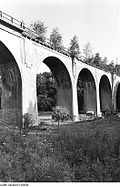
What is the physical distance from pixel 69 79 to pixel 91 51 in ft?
132

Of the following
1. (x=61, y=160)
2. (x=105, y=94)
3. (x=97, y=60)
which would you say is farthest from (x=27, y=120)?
(x=97, y=60)

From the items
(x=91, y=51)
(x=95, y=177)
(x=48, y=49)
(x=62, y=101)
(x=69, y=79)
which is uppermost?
(x=91, y=51)

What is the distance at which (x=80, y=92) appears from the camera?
4634 centimetres

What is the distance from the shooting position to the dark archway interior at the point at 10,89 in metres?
17.3

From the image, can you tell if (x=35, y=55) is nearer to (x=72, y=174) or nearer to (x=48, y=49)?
(x=48, y=49)

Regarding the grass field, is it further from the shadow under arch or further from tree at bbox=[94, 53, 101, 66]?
tree at bbox=[94, 53, 101, 66]

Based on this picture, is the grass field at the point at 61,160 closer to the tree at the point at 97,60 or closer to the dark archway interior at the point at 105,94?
the dark archway interior at the point at 105,94

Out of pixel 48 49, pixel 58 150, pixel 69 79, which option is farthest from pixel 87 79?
pixel 58 150

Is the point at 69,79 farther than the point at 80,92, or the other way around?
the point at 80,92

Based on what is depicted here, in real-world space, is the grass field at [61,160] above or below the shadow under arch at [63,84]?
below

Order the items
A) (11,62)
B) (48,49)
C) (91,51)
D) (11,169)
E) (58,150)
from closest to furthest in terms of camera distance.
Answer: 1. (11,169)
2. (58,150)
3. (11,62)
4. (48,49)
5. (91,51)

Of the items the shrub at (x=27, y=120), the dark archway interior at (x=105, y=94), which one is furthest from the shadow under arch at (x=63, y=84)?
the dark archway interior at (x=105, y=94)

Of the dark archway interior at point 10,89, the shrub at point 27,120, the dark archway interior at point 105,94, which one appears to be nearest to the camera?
the shrub at point 27,120

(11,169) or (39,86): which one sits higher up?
(39,86)
